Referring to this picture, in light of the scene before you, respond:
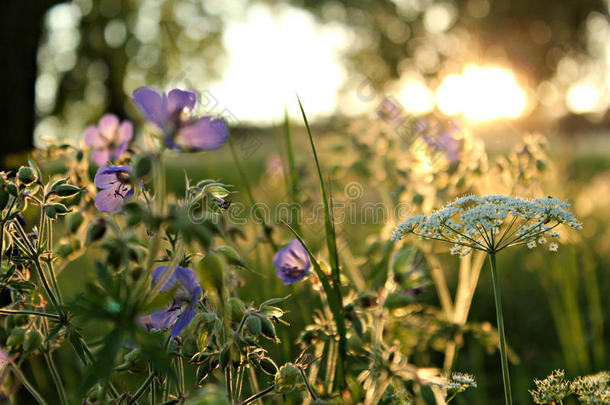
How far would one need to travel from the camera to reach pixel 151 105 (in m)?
0.75

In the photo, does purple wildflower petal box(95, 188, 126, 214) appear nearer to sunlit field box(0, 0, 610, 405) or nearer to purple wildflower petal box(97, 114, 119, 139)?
sunlit field box(0, 0, 610, 405)

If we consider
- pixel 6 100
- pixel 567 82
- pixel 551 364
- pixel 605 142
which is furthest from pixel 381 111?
pixel 605 142

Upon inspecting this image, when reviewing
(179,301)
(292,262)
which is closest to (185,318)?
(179,301)

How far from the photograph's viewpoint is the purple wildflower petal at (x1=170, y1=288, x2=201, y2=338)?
0.87 metres

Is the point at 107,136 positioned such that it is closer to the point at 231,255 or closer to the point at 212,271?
the point at 231,255

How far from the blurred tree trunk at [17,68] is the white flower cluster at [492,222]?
7.69ft

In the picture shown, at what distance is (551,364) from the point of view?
2.16 metres

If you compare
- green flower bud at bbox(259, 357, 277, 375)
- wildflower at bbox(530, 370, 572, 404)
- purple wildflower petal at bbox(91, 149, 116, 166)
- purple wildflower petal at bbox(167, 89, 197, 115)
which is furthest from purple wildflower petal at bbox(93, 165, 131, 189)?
wildflower at bbox(530, 370, 572, 404)

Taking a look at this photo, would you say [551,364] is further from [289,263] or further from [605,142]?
[605,142]

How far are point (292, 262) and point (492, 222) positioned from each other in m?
0.48

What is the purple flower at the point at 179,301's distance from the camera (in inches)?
33.1

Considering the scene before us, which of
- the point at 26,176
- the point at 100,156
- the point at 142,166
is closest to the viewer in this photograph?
the point at 142,166

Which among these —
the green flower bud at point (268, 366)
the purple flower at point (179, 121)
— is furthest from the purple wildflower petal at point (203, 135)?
the green flower bud at point (268, 366)

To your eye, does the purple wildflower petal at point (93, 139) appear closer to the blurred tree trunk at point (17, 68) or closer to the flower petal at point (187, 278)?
the flower petal at point (187, 278)
